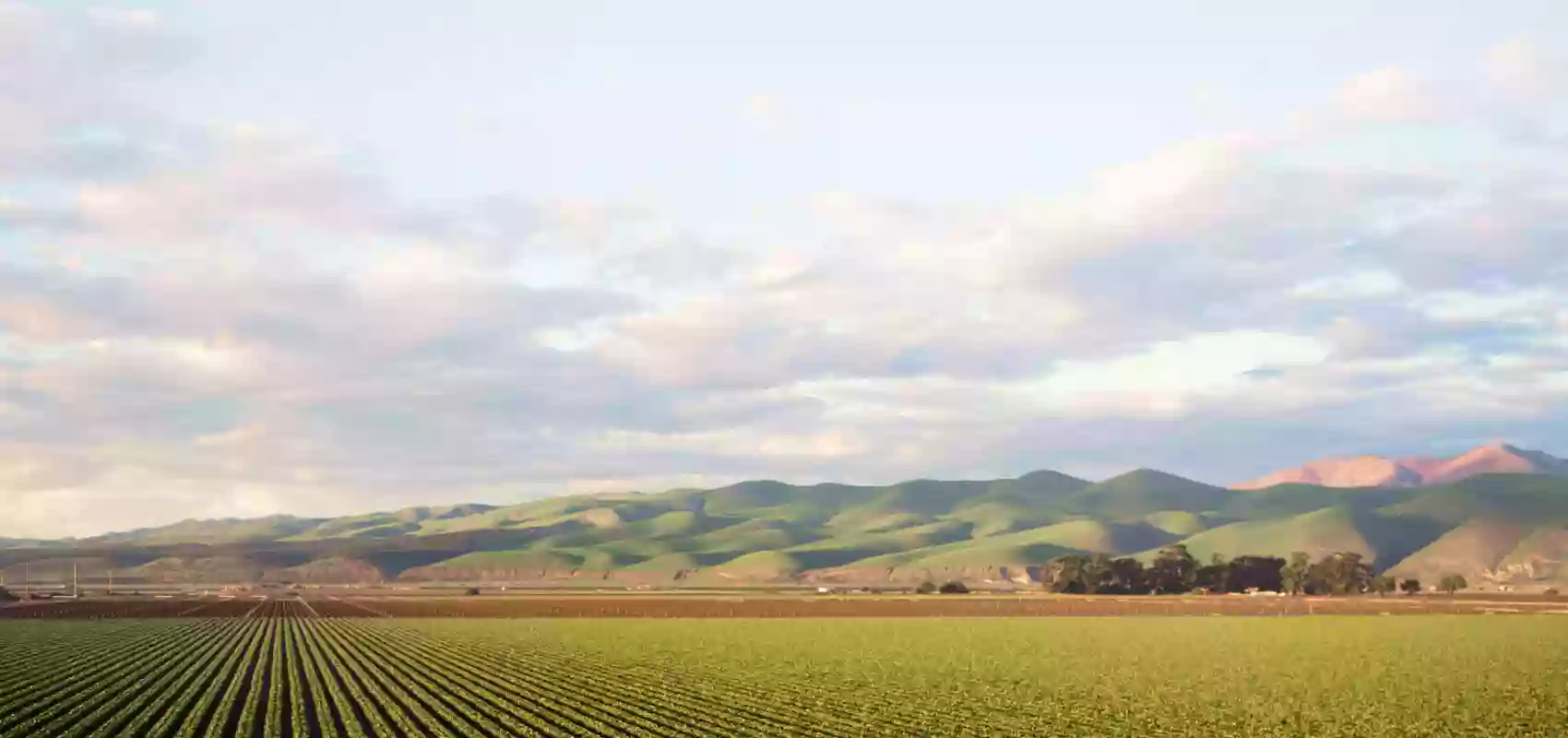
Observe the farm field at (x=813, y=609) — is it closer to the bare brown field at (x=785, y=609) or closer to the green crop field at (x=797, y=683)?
the bare brown field at (x=785, y=609)

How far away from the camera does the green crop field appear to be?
50.4 m

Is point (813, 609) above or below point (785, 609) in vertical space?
below

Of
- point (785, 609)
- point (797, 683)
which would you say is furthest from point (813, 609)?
point (797, 683)

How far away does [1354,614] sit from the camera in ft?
497

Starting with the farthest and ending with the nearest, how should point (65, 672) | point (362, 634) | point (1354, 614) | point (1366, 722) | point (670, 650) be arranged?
point (1354, 614), point (362, 634), point (670, 650), point (65, 672), point (1366, 722)

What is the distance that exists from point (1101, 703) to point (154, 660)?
185 ft

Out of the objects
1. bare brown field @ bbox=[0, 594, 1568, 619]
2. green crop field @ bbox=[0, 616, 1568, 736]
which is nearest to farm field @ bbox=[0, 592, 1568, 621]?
bare brown field @ bbox=[0, 594, 1568, 619]

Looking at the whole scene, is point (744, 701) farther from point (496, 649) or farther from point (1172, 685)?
point (496, 649)

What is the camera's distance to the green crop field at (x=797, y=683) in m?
50.4

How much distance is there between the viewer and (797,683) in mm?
66438

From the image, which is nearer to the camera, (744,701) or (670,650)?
(744,701)

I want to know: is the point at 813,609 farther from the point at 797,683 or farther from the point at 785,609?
the point at 797,683

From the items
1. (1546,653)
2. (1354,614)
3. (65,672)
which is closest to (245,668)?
(65,672)

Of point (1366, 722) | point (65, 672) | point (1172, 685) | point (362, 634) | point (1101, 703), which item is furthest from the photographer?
point (362, 634)
